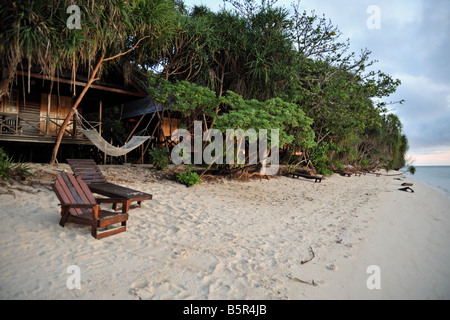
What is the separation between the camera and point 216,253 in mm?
2895

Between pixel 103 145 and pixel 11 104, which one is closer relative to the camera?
pixel 103 145

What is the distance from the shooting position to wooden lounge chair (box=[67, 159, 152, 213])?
12.3ft

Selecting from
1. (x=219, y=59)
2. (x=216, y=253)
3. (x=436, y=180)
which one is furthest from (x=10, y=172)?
(x=436, y=180)

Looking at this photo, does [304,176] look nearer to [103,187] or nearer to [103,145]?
[103,145]

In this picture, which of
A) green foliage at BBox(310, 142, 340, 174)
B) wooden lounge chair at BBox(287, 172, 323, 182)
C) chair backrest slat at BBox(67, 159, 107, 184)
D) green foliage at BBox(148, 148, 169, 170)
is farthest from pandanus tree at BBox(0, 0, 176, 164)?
green foliage at BBox(310, 142, 340, 174)

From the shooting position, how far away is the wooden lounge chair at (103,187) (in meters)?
3.73

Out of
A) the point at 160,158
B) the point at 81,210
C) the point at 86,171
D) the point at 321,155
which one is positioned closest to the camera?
the point at 81,210

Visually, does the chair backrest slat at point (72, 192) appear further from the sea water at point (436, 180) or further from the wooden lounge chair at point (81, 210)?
Answer: the sea water at point (436, 180)

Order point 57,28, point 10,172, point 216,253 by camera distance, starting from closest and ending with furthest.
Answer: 1. point 216,253
2. point 10,172
3. point 57,28

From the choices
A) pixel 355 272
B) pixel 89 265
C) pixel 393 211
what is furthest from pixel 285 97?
pixel 89 265

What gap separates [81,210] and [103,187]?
3.49 ft

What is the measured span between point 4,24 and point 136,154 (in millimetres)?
7121

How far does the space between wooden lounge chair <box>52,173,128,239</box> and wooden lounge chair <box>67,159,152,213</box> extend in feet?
1.18

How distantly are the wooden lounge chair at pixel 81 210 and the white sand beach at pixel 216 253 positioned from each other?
14cm
